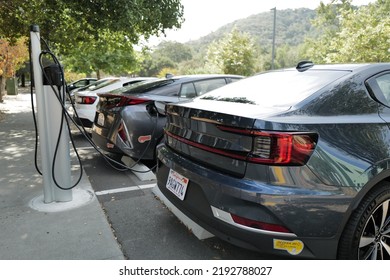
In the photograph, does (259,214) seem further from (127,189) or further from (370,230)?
(127,189)

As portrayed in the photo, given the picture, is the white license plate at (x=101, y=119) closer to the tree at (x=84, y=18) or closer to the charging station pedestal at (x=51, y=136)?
the charging station pedestal at (x=51, y=136)

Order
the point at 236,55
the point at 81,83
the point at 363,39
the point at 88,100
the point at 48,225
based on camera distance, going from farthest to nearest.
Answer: the point at 236,55 < the point at 363,39 < the point at 81,83 < the point at 88,100 < the point at 48,225

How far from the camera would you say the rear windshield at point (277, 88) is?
2422 millimetres

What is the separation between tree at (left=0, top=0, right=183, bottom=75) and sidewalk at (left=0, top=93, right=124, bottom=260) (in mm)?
4561

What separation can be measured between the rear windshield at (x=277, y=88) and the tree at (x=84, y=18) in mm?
5273

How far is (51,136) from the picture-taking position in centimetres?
350

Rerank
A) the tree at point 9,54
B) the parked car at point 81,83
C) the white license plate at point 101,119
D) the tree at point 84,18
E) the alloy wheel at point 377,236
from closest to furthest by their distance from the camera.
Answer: the alloy wheel at point 377,236
the white license plate at point 101,119
the tree at point 84,18
the parked car at point 81,83
the tree at point 9,54

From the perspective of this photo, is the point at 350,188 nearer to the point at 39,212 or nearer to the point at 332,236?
the point at 332,236

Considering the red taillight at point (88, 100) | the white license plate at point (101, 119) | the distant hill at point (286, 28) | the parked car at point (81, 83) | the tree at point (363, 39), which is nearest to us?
the white license plate at point (101, 119)

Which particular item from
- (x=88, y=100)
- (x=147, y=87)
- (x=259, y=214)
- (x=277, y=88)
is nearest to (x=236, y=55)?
(x=88, y=100)

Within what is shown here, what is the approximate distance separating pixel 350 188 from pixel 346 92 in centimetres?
72

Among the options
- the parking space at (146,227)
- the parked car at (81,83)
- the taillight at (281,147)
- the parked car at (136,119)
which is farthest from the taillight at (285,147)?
the parked car at (81,83)

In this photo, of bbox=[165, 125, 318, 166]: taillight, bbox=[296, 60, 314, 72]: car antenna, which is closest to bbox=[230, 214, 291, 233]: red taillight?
bbox=[165, 125, 318, 166]: taillight

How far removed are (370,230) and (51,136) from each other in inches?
125
